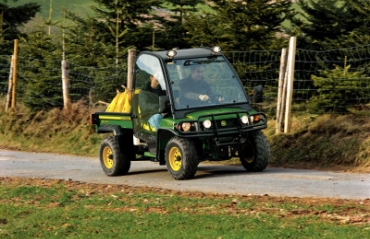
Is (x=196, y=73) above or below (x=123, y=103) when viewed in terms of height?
above

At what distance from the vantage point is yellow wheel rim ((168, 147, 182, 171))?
14.9 metres

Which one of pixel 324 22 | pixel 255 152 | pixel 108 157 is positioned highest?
pixel 324 22

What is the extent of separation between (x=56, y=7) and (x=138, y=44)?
4180cm

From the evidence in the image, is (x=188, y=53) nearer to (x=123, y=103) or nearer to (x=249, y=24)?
(x=123, y=103)

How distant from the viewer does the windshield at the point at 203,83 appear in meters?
15.4

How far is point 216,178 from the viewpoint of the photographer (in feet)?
49.1

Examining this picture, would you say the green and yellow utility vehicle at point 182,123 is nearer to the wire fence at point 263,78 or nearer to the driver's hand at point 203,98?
the driver's hand at point 203,98

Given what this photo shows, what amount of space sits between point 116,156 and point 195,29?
8243 millimetres

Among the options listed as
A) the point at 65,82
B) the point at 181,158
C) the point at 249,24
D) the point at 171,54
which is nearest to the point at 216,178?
the point at 181,158

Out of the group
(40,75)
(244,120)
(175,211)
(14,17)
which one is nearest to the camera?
(175,211)

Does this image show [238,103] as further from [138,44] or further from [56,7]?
[56,7]

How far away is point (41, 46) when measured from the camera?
27.1 metres

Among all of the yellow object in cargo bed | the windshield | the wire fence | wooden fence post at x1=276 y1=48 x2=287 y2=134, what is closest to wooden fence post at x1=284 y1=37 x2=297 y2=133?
wooden fence post at x1=276 y1=48 x2=287 y2=134

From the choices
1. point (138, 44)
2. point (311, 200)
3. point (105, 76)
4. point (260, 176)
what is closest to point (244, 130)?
point (260, 176)
